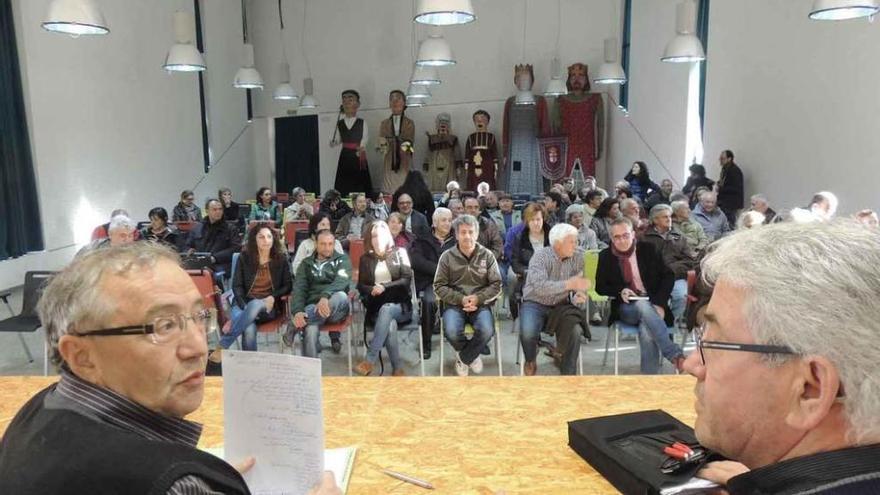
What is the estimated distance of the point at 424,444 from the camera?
165cm

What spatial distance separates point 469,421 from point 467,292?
2692mm

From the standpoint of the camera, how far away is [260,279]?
4.64m

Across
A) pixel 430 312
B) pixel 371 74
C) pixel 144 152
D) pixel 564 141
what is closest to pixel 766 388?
pixel 430 312

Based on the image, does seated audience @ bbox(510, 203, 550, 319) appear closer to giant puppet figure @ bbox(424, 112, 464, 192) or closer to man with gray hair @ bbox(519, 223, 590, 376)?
man with gray hair @ bbox(519, 223, 590, 376)

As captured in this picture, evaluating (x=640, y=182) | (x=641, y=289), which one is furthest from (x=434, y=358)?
(x=640, y=182)

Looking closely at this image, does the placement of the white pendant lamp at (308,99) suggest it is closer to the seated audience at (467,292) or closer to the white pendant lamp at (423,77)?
the white pendant lamp at (423,77)

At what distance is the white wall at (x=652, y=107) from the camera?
34.5ft

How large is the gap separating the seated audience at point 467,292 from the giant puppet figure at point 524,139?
29.0ft

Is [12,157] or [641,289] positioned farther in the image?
[12,157]

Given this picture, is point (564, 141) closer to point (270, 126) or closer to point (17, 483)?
point (270, 126)

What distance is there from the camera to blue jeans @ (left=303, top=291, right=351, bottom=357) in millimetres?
4375

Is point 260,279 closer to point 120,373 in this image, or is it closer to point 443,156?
point 120,373

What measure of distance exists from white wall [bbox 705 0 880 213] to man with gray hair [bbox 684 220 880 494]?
20.2 ft

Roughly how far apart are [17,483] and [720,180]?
29.3 feet
